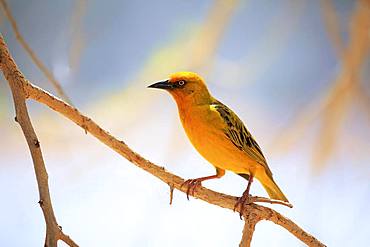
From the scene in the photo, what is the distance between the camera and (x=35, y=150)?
119 cm

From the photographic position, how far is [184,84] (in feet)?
5.26

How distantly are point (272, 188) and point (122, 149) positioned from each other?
0.50 meters

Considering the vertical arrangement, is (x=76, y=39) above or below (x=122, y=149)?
above

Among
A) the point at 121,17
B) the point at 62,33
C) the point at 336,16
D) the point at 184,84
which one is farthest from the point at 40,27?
the point at 336,16

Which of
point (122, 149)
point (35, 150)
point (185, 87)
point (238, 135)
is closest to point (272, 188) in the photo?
point (238, 135)

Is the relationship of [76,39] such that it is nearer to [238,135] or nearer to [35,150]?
[238,135]

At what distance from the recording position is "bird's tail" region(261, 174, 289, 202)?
1638 mm

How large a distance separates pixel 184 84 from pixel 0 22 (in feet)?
2.21

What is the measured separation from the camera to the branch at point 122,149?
132 cm

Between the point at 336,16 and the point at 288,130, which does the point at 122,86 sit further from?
the point at 336,16

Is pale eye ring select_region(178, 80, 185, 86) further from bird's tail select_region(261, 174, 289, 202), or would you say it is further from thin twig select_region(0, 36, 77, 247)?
thin twig select_region(0, 36, 77, 247)

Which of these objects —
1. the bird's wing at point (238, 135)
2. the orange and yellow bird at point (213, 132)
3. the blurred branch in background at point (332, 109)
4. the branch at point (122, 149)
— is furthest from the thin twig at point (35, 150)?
the blurred branch in background at point (332, 109)

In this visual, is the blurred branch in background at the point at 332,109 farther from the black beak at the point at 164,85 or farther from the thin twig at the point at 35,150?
the thin twig at the point at 35,150

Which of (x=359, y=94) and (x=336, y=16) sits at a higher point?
(x=336, y=16)
